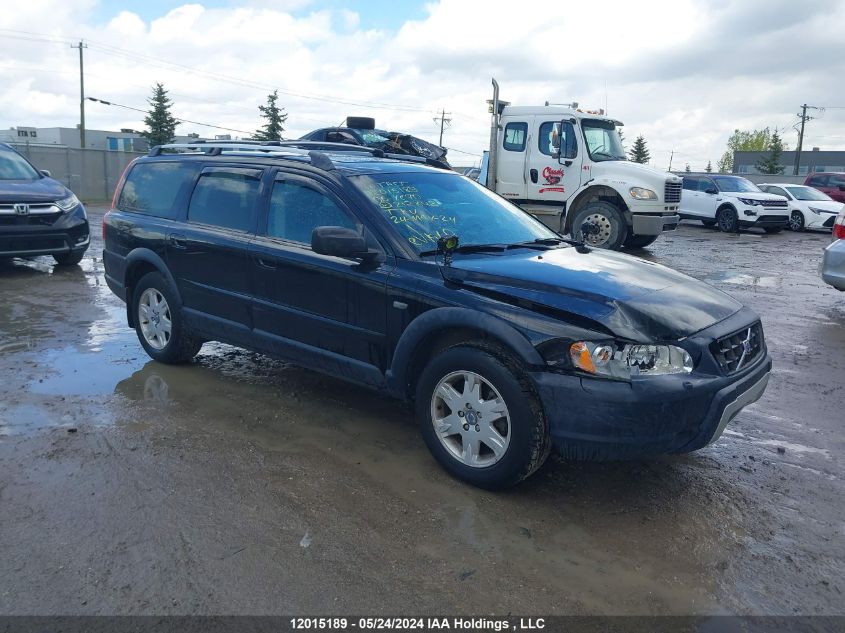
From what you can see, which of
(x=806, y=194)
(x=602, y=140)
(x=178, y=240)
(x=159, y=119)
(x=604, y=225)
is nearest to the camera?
(x=178, y=240)

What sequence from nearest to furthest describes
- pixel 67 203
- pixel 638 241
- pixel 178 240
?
pixel 178 240
pixel 67 203
pixel 638 241

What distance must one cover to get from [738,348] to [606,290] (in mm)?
813

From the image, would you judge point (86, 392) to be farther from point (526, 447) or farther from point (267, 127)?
point (267, 127)

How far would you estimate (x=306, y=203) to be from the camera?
4.73 m

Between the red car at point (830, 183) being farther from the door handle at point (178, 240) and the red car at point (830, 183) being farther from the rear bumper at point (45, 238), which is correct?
the door handle at point (178, 240)

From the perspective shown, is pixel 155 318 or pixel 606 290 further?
pixel 155 318

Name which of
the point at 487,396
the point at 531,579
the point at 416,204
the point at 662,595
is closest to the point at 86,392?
the point at 416,204

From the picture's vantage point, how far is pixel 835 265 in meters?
8.00

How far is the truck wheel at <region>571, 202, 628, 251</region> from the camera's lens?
44.1ft

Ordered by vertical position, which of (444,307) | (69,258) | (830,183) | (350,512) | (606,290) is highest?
(830,183)

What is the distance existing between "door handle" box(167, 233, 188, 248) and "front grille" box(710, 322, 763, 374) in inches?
151

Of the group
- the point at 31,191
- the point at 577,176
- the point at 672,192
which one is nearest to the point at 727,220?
the point at 672,192

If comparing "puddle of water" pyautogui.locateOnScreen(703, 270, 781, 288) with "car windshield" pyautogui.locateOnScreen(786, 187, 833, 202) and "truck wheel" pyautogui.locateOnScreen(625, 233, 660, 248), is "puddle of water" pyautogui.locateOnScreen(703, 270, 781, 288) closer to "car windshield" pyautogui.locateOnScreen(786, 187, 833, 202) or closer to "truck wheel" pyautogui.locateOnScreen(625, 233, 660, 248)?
"truck wheel" pyautogui.locateOnScreen(625, 233, 660, 248)

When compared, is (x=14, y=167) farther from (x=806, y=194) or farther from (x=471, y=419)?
(x=806, y=194)
